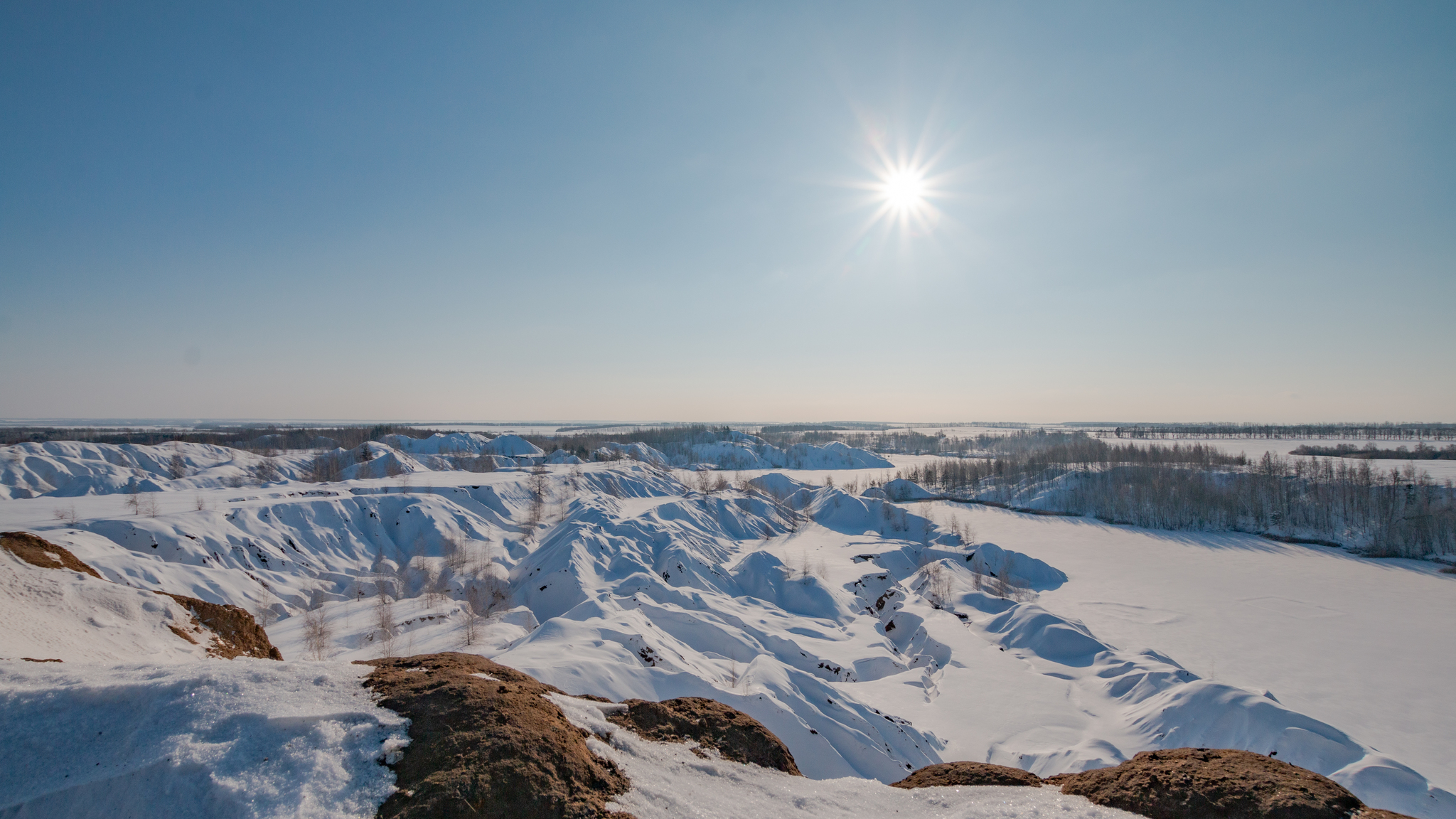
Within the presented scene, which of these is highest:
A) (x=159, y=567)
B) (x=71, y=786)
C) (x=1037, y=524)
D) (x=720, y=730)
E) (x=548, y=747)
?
(x=71, y=786)

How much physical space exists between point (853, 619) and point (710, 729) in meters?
29.9

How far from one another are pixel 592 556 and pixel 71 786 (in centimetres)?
3464

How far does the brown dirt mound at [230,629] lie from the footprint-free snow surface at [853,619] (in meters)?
1.02

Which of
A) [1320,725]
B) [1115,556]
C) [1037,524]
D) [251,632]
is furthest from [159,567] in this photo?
[1037,524]

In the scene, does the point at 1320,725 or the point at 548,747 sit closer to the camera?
the point at 548,747

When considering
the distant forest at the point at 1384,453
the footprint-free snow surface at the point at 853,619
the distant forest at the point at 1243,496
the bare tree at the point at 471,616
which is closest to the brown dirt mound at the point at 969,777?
the footprint-free snow surface at the point at 853,619

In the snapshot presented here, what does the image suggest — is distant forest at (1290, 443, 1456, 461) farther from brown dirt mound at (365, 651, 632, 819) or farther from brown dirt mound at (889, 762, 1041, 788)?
brown dirt mound at (365, 651, 632, 819)

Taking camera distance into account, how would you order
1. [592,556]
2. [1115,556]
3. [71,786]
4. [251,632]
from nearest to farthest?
[71,786]
[251,632]
[592,556]
[1115,556]

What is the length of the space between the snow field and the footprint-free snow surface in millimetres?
171

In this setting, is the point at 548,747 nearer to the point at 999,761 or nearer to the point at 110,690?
the point at 110,690

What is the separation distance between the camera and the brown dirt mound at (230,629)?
8.82 metres

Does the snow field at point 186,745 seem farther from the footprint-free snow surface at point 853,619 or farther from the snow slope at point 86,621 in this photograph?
the snow slope at point 86,621

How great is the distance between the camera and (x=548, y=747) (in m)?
4.82

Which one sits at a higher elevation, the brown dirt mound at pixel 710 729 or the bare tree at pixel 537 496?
the brown dirt mound at pixel 710 729
